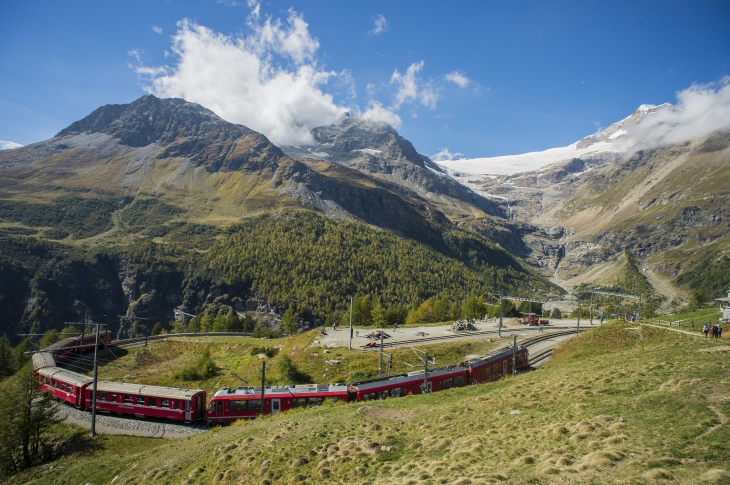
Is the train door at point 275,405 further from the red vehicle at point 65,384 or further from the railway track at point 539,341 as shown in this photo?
the railway track at point 539,341

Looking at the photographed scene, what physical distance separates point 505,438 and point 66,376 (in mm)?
46143

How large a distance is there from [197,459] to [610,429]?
63.3 ft

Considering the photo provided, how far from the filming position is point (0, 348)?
198ft

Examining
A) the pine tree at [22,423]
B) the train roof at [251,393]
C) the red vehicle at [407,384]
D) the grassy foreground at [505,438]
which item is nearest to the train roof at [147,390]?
the train roof at [251,393]

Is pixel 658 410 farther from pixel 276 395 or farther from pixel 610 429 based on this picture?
pixel 276 395

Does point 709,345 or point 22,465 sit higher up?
point 709,345

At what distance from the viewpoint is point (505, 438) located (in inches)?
668

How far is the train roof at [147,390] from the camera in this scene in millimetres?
36938

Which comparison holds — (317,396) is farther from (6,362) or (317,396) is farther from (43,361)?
(6,362)

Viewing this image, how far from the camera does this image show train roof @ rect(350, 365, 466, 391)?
33906 millimetres

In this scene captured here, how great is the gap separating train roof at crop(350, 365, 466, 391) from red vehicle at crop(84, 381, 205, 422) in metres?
14.8

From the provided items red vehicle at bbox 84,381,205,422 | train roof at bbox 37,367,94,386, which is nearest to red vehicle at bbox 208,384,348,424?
red vehicle at bbox 84,381,205,422

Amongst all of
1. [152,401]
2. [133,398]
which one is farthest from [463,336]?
[133,398]

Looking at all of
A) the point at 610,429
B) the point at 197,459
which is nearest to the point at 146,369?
the point at 197,459
